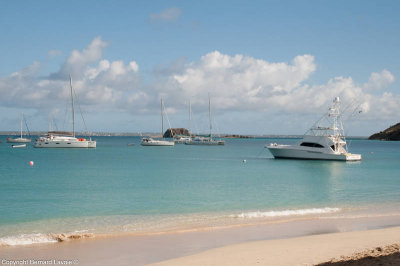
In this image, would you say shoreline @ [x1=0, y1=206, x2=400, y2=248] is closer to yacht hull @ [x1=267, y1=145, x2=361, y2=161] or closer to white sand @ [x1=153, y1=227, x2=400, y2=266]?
white sand @ [x1=153, y1=227, x2=400, y2=266]

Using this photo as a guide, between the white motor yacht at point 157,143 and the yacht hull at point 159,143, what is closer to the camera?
the yacht hull at point 159,143

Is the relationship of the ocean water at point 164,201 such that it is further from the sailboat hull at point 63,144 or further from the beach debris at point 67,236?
the sailboat hull at point 63,144

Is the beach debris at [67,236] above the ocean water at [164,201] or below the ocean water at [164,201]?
above

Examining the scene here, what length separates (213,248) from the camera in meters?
12.8

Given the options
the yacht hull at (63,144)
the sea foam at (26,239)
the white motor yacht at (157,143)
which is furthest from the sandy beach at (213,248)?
the white motor yacht at (157,143)

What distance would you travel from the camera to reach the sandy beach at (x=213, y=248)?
11.2 metres

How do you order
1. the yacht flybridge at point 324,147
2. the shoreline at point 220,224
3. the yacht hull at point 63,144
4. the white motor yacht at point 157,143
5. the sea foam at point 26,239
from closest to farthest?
the sea foam at point 26,239 → the shoreline at point 220,224 → the yacht flybridge at point 324,147 → the yacht hull at point 63,144 → the white motor yacht at point 157,143

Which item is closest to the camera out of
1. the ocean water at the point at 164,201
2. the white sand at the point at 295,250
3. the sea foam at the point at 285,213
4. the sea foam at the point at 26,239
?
the white sand at the point at 295,250

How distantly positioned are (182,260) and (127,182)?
2258 centimetres

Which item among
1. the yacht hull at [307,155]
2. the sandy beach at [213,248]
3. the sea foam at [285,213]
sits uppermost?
the yacht hull at [307,155]

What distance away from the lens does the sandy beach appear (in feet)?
36.9

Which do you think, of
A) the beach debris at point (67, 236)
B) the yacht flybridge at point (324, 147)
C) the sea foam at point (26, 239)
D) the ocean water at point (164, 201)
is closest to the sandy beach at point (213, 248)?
the beach debris at point (67, 236)

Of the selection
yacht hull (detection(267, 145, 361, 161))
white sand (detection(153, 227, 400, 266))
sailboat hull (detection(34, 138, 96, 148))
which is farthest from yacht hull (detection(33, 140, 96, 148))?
white sand (detection(153, 227, 400, 266))

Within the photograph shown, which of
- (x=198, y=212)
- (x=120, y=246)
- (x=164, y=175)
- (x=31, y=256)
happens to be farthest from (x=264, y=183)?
(x=31, y=256)
